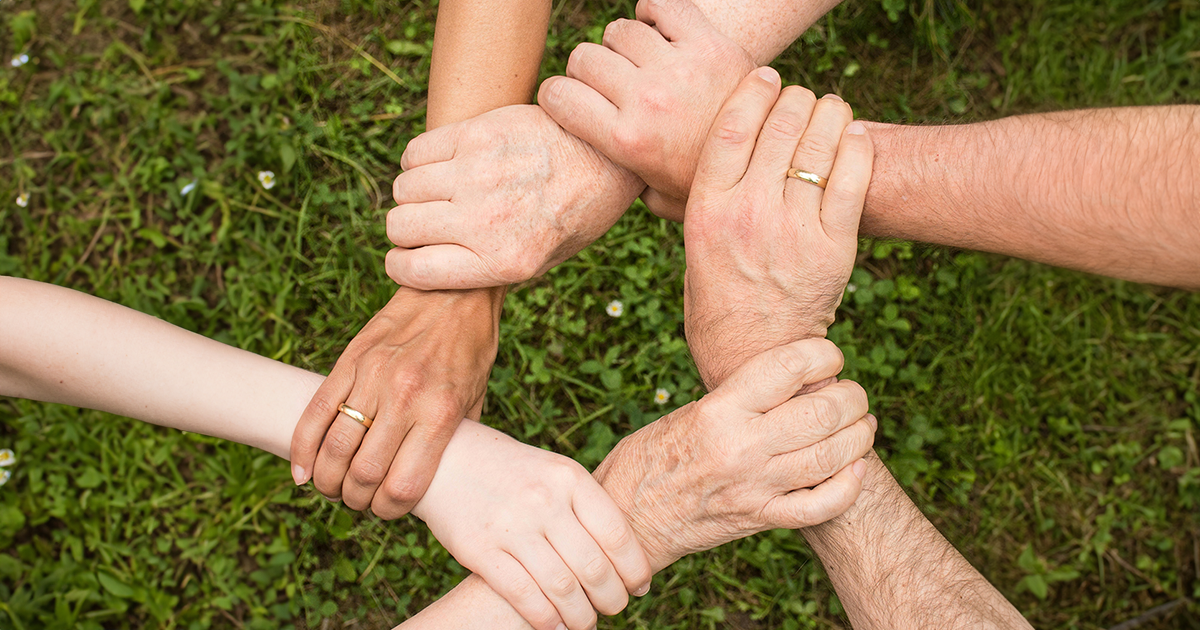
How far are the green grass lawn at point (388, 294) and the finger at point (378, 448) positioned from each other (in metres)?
0.98

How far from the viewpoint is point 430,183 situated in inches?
87.6

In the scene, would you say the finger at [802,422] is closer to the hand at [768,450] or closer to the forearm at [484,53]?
the hand at [768,450]

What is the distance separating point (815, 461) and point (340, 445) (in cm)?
129

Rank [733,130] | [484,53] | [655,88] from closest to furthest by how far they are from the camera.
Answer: [733,130] < [655,88] < [484,53]

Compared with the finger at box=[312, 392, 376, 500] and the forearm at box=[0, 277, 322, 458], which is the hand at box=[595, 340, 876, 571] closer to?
the finger at box=[312, 392, 376, 500]

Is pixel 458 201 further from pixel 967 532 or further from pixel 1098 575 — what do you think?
pixel 1098 575

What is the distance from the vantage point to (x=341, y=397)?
2070mm

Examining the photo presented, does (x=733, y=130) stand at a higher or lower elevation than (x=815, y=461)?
higher

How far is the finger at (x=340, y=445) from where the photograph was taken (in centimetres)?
202

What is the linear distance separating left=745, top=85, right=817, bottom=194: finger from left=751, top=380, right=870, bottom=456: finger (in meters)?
0.57

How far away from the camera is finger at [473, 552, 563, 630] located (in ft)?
6.26

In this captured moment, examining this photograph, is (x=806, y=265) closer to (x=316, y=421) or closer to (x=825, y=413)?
(x=825, y=413)

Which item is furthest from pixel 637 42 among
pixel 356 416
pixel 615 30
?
pixel 356 416

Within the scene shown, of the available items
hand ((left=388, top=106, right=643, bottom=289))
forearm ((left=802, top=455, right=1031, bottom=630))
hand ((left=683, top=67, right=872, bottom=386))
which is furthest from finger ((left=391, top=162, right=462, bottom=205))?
forearm ((left=802, top=455, right=1031, bottom=630))
